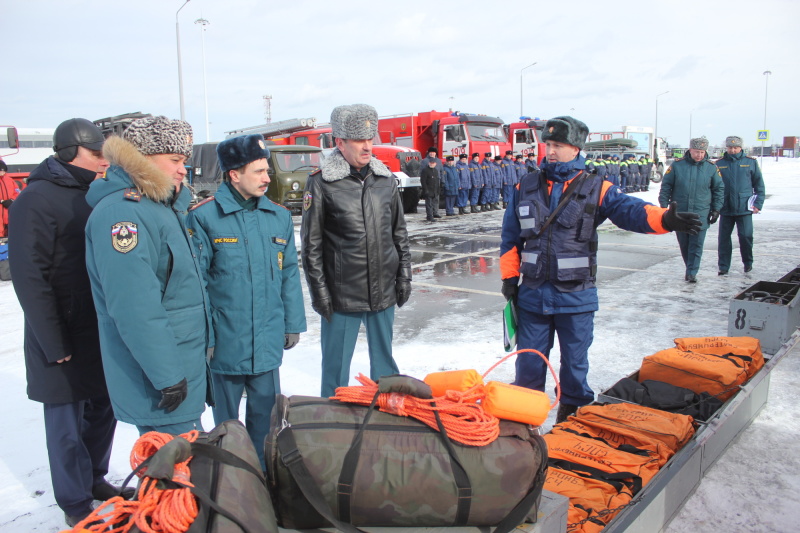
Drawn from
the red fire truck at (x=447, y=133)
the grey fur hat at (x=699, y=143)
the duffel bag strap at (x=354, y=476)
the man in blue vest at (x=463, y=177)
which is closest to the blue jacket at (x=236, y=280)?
the duffel bag strap at (x=354, y=476)

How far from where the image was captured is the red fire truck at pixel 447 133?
18172 millimetres

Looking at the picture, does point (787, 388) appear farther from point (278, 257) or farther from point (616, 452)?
point (278, 257)

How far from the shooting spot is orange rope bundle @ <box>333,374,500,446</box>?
Answer: 173cm

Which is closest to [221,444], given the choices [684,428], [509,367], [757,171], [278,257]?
[278,257]

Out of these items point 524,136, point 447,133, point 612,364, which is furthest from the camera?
point 524,136

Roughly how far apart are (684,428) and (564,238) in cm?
116

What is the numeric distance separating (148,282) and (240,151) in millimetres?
866

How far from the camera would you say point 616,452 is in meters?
2.60

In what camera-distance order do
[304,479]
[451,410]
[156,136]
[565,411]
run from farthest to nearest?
[565,411]
[156,136]
[451,410]
[304,479]

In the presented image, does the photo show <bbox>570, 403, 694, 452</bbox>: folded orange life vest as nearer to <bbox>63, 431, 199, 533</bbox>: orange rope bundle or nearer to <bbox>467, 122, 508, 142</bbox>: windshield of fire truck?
<bbox>63, 431, 199, 533</bbox>: orange rope bundle

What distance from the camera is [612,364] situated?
446cm

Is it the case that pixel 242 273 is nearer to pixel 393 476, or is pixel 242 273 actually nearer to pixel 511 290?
pixel 393 476

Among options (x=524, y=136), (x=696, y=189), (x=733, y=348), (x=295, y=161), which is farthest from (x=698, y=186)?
(x=524, y=136)

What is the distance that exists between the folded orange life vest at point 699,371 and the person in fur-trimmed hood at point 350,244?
1.63 metres
